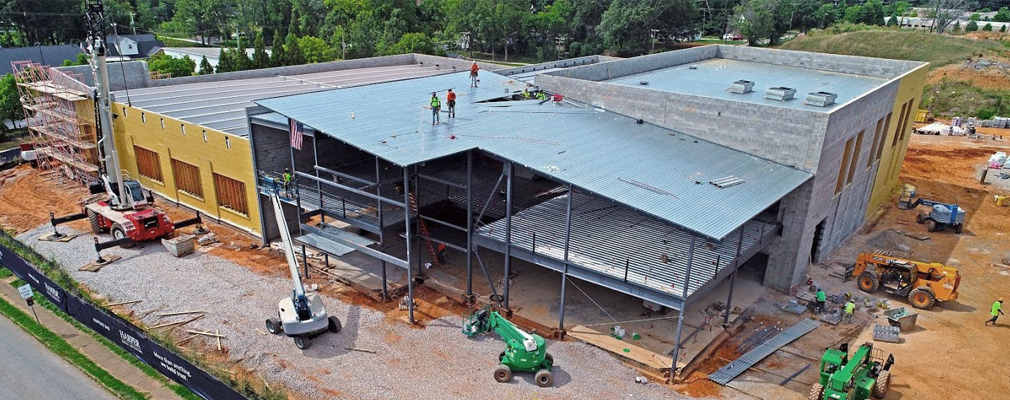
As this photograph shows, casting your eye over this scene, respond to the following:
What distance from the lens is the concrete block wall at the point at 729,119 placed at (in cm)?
2411

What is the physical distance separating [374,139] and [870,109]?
73.1 ft

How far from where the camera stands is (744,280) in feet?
87.9

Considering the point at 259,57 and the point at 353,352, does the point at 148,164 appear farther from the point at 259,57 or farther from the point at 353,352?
the point at 353,352

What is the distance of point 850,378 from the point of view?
1745 centimetres

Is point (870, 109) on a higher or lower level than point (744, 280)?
higher

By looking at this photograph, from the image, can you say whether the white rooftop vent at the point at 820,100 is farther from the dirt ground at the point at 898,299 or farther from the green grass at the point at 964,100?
the green grass at the point at 964,100

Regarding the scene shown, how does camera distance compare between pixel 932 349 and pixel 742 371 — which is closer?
pixel 742 371

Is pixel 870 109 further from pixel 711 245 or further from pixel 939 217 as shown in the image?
pixel 711 245

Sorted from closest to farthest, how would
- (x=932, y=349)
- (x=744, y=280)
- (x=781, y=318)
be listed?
(x=932, y=349) → (x=781, y=318) → (x=744, y=280)

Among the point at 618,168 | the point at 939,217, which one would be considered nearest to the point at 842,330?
the point at 618,168

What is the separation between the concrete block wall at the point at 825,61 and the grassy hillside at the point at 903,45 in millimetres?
43847

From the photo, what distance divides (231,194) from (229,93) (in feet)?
Answer: 39.8

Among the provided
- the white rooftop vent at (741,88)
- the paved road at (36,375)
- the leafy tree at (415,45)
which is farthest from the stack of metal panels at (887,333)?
the leafy tree at (415,45)

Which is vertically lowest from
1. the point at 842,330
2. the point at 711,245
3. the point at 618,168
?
the point at 842,330
